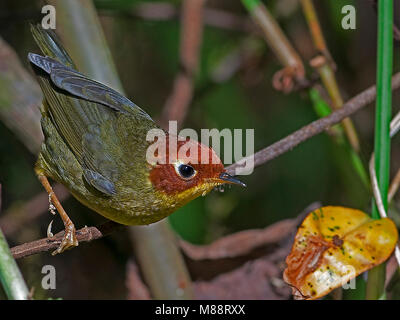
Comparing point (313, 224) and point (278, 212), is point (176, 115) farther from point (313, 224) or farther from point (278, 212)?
point (313, 224)

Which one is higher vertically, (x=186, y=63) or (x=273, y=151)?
(x=186, y=63)

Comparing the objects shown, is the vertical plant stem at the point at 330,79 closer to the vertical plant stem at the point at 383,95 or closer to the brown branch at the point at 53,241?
the vertical plant stem at the point at 383,95

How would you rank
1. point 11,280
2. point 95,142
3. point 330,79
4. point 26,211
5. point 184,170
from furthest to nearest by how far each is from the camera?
point 26,211, point 330,79, point 95,142, point 184,170, point 11,280

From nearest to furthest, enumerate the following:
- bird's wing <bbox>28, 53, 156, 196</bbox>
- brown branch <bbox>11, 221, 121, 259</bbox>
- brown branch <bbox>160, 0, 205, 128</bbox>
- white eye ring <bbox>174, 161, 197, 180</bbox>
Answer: brown branch <bbox>11, 221, 121, 259</bbox> → white eye ring <bbox>174, 161, 197, 180</bbox> → bird's wing <bbox>28, 53, 156, 196</bbox> → brown branch <bbox>160, 0, 205, 128</bbox>

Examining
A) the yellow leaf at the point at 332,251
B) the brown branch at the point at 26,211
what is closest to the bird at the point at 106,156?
the yellow leaf at the point at 332,251

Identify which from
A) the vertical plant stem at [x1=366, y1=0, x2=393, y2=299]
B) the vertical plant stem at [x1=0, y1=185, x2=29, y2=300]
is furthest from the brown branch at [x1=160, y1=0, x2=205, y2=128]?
the vertical plant stem at [x1=0, y1=185, x2=29, y2=300]

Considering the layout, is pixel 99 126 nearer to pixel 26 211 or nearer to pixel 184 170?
pixel 184 170

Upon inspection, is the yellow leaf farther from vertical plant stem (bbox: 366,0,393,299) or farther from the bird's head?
Answer: the bird's head

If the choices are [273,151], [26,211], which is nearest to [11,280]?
[273,151]
